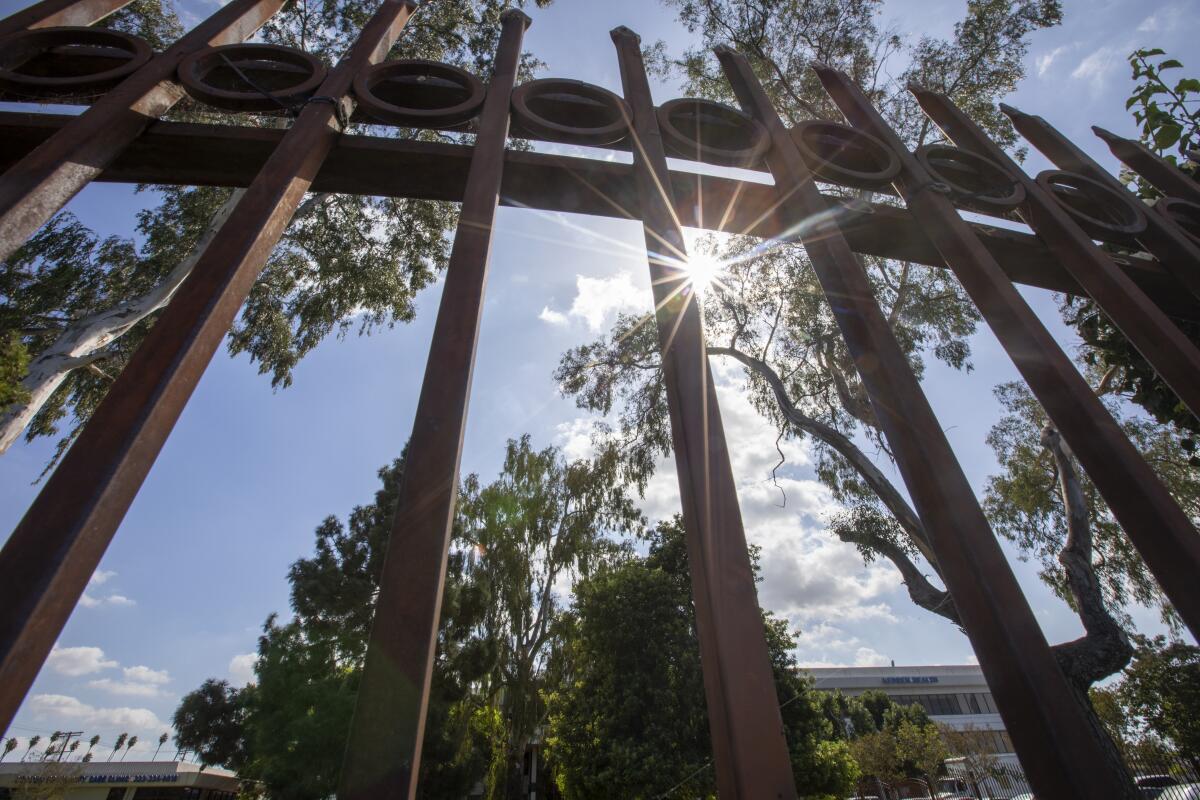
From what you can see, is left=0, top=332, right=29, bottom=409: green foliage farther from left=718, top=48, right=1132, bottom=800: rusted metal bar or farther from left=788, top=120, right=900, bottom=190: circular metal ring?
left=788, top=120, right=900, bottom=190: circular metal ring

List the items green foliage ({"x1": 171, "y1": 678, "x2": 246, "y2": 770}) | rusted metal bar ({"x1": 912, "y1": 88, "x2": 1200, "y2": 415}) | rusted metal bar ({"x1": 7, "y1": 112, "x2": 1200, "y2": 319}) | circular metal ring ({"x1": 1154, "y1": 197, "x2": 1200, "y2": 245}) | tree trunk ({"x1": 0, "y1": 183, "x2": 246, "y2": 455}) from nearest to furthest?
rusted metal bar ({"x1": 7, "y1": 112, "x2": 1200, "y2": 319})
rusted metal bar ({"x1": 912, "y1": 88, "x2": 1200, "y2": 415})
circular metal ring ({"x1": 1154, "y1": 197, "x2": 1200, "y2": 245})
tree trunk ({"x1": 0, "y1": 183, "x2": 246, "y2": 455})
green foliage ({"x1": 171, "y1": 678, "x2": 246, "y2": 770})

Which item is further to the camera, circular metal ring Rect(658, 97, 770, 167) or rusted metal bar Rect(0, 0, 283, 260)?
circular metal ring Rect(658, 97, 770, 167)

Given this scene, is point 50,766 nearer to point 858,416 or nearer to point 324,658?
point 324,658

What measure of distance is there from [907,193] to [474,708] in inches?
593

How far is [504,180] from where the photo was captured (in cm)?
251

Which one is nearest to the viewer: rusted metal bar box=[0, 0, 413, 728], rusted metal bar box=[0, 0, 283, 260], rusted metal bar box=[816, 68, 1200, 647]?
rusted metal bar box=[0, 0, 413, 728]

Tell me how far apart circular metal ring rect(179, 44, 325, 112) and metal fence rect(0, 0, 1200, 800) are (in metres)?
0.02

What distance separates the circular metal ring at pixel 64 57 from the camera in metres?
2.40

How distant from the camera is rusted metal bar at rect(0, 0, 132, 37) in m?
2.46

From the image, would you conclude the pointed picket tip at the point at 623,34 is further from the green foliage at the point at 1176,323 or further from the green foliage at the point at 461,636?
the green foliage at the point at 461,636

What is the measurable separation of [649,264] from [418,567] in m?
1.34

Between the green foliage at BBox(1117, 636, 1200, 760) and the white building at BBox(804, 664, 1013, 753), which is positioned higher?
the white building at BBox(804, 664, 1013, 753)

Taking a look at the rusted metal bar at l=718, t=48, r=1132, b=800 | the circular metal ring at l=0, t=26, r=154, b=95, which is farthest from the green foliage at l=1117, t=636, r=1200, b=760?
the circular metal ring at l=0, t=26, r=154, b=95

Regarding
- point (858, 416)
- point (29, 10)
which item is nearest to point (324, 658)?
point (858, 416)
